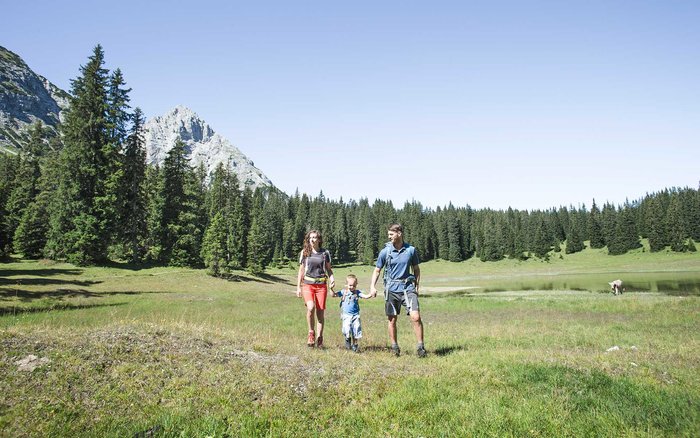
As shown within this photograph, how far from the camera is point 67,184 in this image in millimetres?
41375

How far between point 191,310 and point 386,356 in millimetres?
16886

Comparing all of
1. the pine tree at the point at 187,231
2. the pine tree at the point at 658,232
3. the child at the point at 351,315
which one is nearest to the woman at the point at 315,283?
the child at the point at 351,315

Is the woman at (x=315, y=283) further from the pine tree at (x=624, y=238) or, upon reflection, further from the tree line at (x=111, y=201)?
the pine tree at (x=624, y=238)

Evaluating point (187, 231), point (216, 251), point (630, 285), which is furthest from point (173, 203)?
point (630, 285)

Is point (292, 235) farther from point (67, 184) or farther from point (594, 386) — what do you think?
point (594, 386)

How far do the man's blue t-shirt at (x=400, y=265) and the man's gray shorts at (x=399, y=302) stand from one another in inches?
5.3

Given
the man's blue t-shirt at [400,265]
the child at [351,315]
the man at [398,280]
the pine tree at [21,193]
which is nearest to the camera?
the man at [398,280]

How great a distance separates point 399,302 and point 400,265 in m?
1.00

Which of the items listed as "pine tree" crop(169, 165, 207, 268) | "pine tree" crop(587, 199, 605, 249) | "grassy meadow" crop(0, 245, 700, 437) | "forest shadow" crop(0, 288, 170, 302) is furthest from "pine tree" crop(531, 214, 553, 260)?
"grassy meadow" crop(0, 245, 700, 437)

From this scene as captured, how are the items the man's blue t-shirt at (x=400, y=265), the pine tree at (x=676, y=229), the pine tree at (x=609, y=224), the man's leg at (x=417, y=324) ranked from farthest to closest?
1. the pine tree at (x=609, y=224)
2. the pine tree at (x=676, y=229)
3. the man's blue t-shirt at (x=400, y=265)
4. the man's leg at (x=417, y=324)

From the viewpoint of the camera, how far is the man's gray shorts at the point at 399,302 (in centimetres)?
961

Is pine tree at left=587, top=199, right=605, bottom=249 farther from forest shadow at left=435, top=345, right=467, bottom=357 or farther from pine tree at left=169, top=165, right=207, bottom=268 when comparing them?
forest shadow at left=435, top=345, right=467, bottom=357

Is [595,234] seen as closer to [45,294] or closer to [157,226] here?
[157,226]

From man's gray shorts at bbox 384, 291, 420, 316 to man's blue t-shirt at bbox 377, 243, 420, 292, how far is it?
5.3 inches
